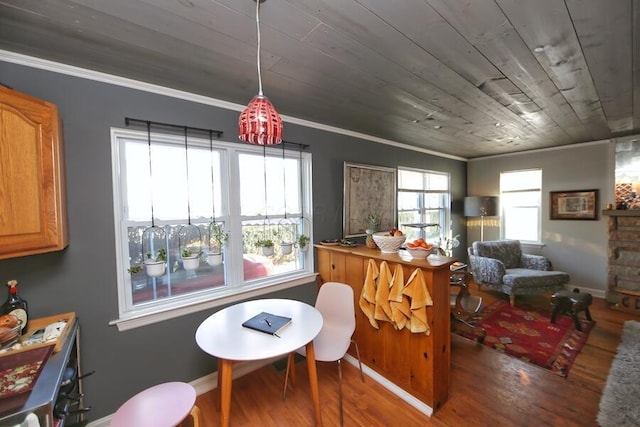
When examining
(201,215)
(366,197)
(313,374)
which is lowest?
(313,374)

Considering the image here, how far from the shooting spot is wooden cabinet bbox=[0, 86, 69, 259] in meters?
1.17

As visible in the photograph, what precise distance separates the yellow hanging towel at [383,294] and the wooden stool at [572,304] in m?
2.58

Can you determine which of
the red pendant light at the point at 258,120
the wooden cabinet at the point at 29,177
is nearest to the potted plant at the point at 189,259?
the wooden cabinet at the point at 29,177

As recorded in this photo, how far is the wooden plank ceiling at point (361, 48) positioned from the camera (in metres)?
1.16

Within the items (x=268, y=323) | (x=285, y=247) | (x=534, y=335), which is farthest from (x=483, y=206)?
(x=268, y=323)

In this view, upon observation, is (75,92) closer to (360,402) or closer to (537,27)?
(537,27)

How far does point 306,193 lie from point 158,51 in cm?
168

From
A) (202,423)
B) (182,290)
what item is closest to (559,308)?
(202,423)

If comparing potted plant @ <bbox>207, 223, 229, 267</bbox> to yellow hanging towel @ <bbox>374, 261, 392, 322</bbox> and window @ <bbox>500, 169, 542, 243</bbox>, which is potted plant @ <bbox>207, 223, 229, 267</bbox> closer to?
yellow hanging towel @ <bbox>374, 261, 392, 322</bbox>

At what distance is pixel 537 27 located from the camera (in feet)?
4.30

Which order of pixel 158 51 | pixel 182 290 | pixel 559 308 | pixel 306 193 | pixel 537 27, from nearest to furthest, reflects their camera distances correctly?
pixel 537 27 < pixel 158 51 < pixel 182 290 < pixel 306 193 < pixel 559 308

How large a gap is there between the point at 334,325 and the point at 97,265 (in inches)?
70.5

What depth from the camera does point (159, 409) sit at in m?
1.28

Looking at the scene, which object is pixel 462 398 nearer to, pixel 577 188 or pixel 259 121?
pixel 259 121
